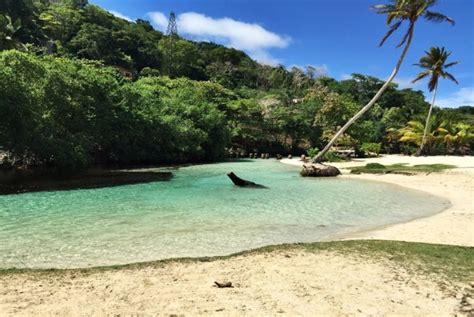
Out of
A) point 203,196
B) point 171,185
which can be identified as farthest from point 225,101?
point 203,196

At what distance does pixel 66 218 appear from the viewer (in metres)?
13.4

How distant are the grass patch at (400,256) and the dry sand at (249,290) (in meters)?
0.22

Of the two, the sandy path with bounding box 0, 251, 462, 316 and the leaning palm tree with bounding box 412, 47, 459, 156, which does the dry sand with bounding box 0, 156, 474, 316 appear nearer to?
the sandy path with bounding box 0, 251, 462, 316

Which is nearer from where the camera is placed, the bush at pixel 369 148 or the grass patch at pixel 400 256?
the grass patch at pixel 400 256

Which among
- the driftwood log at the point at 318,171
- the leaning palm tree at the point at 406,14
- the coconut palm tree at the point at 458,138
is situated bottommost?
the driftwood log at the point at 318,171

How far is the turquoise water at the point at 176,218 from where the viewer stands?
9.67 meters

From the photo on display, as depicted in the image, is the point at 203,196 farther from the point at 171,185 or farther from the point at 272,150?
the point at 272,150

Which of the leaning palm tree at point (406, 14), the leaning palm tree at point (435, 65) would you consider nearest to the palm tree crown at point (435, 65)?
the leaning palm tree at point (435, 65)

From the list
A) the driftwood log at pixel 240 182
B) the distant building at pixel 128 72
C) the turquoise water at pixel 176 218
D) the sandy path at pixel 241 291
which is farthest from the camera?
the distant building at pixel 128 72

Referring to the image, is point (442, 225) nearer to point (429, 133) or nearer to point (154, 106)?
point (154, 106)

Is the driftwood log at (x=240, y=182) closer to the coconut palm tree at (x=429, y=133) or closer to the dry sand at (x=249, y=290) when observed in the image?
the dry sand at (x=249, y=290)

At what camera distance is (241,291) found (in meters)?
6.37

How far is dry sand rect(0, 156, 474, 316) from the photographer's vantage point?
567 cm

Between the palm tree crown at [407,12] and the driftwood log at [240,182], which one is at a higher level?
the palm tree crown at [407,12]
